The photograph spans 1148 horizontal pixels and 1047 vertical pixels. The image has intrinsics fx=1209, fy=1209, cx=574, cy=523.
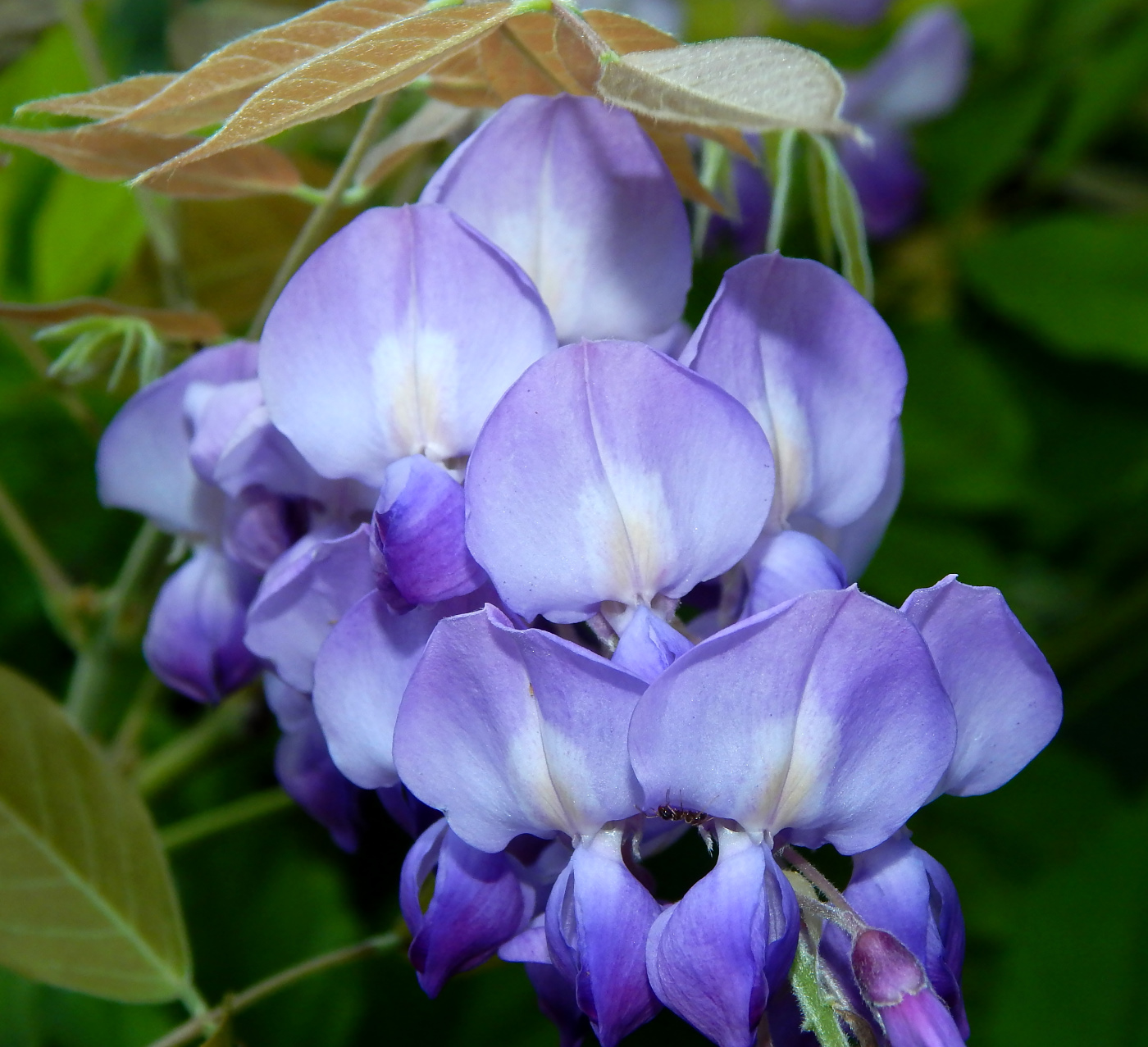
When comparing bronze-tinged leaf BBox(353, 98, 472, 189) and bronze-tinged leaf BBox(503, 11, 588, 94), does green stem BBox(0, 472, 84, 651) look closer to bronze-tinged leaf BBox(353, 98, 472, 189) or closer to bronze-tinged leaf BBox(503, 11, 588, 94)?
bronze-tinged leaf BBox(353, 98, 472, 189)

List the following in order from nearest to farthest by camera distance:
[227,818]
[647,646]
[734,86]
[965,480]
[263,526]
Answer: [734,86] → [647,646] → [263,526] → [227,818] → [965,480]

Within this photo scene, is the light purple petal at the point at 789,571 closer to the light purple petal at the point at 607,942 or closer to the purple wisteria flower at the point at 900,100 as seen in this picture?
the light purple petal at the point at 607,942

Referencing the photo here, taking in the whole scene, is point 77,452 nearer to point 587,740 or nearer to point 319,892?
point 319,892

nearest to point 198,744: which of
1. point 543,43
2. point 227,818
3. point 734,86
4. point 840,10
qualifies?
point 227,818

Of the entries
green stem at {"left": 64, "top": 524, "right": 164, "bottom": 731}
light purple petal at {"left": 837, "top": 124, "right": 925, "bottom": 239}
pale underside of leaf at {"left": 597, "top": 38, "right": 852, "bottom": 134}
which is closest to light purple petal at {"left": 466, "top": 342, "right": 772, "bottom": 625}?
pale underside of leaf at {"left": 597, "top": 38, "right": 852, "bottom": 134}

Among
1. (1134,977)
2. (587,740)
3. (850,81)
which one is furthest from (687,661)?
(850,81)

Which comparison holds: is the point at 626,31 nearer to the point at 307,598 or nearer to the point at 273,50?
the point at 273,50
